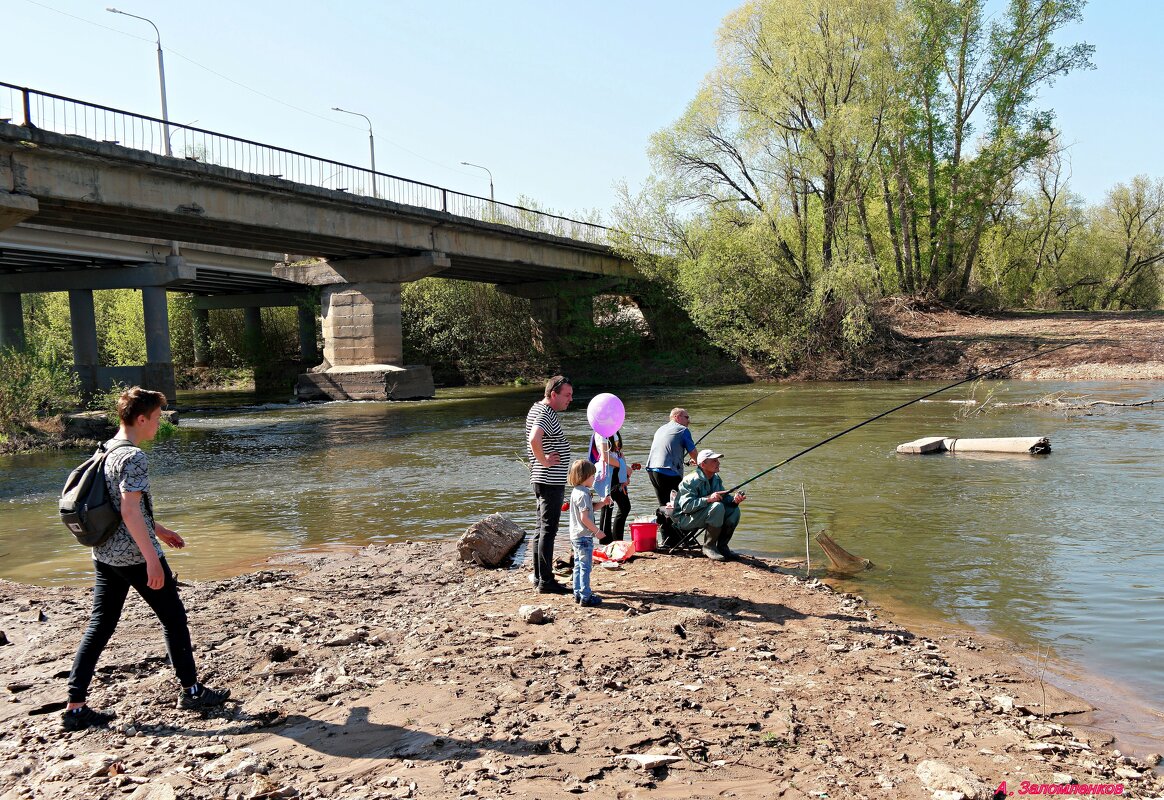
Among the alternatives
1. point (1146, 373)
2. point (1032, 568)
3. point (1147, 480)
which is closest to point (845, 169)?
point (1146, 373)

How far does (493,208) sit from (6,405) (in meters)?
23.9

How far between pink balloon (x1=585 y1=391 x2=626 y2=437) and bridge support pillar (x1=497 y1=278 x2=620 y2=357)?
36854mm

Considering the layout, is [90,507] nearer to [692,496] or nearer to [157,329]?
[692,496]

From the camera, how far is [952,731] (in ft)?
15.1

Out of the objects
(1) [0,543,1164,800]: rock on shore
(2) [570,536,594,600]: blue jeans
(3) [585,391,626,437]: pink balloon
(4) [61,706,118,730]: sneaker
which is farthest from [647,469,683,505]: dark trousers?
(4) [61,706,118,730]: sneaker

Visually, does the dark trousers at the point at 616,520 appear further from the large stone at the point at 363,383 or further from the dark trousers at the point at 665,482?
the large stone at the point at 363,383

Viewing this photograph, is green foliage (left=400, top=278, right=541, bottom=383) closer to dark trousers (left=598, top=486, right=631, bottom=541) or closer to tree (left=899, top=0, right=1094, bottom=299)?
tree (left=899, top=0, right=1094, bottom=299)

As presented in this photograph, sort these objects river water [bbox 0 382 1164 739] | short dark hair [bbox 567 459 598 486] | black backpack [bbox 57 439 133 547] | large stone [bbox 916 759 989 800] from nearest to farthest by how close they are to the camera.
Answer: large stone [bbox 916 759 989 800] → black backpack [bbox 57 439 133 547] → short dark hair [bbox 567 459 598 486] → river water [bbox 0 382 1164 739]

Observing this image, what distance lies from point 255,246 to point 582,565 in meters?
Answer: 27.4

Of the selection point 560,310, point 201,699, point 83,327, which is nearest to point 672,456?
point 201,699

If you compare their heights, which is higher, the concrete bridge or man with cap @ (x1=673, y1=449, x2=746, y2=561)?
the concrete bridge

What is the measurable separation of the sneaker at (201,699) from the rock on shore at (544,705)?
7 centimetres

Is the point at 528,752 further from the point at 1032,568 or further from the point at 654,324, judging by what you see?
the point at 654,324

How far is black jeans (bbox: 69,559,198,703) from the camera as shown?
15.9 ft
